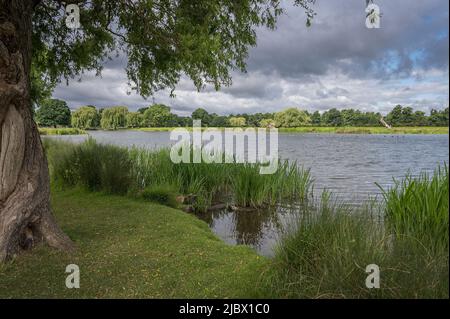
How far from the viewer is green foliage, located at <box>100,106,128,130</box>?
45997 millimetres

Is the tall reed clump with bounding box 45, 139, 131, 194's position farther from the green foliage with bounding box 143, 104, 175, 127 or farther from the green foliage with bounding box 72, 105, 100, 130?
the green foliage with bounding box 143, 104, 175, 127

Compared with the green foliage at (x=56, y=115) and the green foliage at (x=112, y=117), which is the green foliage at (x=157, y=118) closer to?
the green foliage at (x=112, y=117)

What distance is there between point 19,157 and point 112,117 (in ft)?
141

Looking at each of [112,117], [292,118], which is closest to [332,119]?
[292,118]

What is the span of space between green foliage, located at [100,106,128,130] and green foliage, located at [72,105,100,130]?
1010 millimetres

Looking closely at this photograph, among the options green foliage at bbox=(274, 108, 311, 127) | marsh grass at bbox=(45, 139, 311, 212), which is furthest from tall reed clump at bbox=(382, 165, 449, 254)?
green foliage at bbox=(274, 108, 311, 127)

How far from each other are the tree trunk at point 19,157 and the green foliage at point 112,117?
139 ft

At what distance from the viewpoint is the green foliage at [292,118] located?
302 feet

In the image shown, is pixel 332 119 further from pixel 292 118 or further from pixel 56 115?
pixel 56 115

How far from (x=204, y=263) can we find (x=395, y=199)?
3.14 m

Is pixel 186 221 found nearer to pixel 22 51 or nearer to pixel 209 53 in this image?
pixel 209 53
